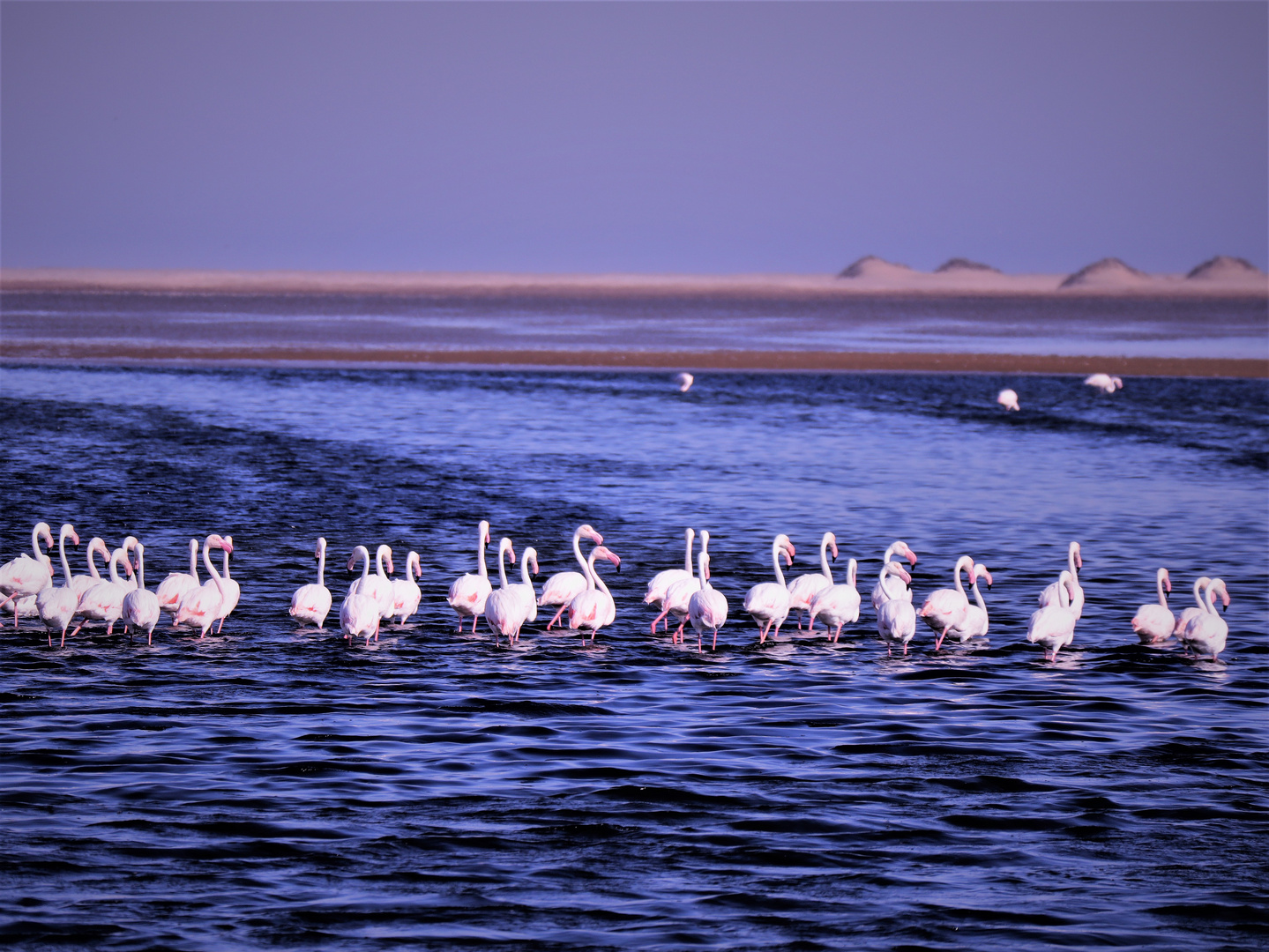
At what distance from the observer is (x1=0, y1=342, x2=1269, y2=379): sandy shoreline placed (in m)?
57.7

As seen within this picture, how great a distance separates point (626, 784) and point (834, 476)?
19.1 metres

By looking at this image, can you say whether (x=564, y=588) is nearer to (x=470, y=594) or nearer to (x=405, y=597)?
(x=470, y=594)

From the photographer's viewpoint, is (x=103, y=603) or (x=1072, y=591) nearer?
(x=103, y=603)

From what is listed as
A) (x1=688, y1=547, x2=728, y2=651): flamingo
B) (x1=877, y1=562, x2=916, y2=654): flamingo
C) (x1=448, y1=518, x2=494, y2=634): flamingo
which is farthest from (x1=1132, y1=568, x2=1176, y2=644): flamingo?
(x1=448, y1=518, x2=494, y2=634): flamingo

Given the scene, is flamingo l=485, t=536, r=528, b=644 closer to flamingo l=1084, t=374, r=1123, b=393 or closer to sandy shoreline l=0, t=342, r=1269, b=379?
flamingo l=1084, t=374, r=1123, b=393

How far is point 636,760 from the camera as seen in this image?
1177 centimetres

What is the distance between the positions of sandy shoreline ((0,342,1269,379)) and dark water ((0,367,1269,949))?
109 feet

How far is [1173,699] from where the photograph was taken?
1388cm

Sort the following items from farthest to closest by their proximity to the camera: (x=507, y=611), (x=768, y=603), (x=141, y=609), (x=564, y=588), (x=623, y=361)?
(x=623, y=361)
(x=564, y=588)
(x=768, y=603)
(x=507, y=611)
(x=141, y=609)

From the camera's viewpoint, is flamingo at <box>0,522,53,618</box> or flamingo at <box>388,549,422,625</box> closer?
flamingo at <box>0,522,53,618</box>

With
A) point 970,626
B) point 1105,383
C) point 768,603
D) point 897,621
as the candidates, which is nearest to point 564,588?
point 768,603

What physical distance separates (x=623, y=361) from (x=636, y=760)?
52.5 metres

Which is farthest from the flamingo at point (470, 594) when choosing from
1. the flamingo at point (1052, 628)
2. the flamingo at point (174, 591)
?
the flamingo at point (1052, 628)

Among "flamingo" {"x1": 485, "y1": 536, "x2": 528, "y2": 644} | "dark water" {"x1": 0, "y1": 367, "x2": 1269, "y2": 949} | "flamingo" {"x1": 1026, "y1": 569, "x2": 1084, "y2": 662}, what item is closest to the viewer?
"dark water" {"x1": 0, "y1": 367, "x2": 1269, "y2": 949}
